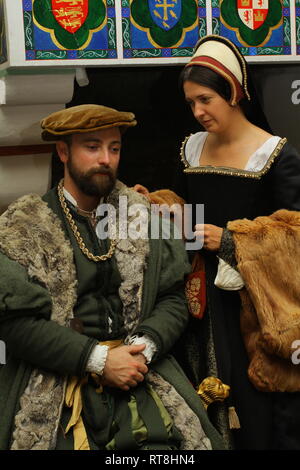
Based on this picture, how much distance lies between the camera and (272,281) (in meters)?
3.20

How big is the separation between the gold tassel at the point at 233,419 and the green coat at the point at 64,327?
17 centimetres

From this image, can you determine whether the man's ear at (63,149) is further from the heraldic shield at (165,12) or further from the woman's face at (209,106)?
the heraldic shield at (165,12)

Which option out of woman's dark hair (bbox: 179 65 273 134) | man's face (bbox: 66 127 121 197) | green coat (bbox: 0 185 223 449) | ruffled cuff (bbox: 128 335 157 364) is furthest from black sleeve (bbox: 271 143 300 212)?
ruffled cuff (bbox: 128 335 157 364)

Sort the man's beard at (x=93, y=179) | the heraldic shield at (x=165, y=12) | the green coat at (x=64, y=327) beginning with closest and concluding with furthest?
the green coat at (x=64, y=327) < the man's beard at (x=93, y=179) < the heraldic shield at (x=165, y=12)

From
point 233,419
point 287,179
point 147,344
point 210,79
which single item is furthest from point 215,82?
point 233,419

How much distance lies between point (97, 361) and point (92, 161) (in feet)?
2.54

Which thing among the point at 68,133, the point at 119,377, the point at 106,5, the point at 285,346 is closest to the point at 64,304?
the point at 119,377

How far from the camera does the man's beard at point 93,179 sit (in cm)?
312

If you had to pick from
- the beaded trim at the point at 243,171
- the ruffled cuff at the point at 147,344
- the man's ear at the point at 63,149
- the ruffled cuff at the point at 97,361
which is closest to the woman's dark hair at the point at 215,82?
the beaded trim at the point at 243,171

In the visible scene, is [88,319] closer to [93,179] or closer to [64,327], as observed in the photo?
[64,327]

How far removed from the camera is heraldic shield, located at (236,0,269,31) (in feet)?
12.1

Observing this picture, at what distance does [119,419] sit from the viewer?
9.68 ft

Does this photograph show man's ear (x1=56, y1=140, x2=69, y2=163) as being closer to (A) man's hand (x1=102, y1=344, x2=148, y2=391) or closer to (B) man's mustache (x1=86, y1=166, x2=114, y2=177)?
(B) man's mustache (x1=86, y1=166, x2=114, y2=177)
